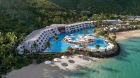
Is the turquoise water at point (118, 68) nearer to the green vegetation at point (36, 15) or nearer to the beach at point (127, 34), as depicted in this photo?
the beach at point (127, 34)

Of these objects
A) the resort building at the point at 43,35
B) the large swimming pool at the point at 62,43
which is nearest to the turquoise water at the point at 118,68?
the large swimming pool at the point at 62,43

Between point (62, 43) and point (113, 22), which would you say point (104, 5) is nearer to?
point (113, 22)

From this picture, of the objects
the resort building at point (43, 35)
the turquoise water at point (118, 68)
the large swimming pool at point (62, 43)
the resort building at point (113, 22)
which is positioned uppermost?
the resort building at point (113, 22)

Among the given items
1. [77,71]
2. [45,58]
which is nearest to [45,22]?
[45,58]

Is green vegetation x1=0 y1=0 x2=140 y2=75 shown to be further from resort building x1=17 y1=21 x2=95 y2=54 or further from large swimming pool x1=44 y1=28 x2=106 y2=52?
large swimming pool x1=44 y1=28 x2=106 y2=52

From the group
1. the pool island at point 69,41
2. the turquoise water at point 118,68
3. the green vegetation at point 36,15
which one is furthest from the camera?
the pool island at point 69,41

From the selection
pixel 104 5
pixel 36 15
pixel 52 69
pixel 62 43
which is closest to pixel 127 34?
pixel 62 43
